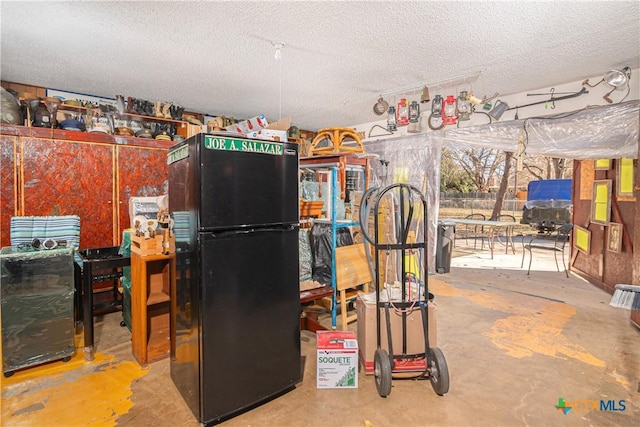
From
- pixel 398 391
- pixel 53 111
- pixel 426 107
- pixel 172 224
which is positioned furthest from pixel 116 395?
pixel 426 107

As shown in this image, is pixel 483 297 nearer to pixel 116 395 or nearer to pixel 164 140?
pixel 116 395

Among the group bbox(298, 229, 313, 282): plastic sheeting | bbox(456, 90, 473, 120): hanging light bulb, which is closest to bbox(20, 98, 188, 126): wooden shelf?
bbox(298, 229, 313, 282): plastic sheeting

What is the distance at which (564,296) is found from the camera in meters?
4.71

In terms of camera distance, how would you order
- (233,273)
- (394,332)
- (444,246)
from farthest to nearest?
(444,246), (394,332), (233,273)

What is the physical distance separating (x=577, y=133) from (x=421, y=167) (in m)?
2.20

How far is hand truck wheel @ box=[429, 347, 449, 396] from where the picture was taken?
2.31m

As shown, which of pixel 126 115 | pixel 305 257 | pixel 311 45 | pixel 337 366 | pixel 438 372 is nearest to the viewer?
pixel 438 372

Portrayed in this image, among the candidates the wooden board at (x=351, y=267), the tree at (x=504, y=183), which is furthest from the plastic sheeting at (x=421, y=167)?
the tree at (x=504, y=183)

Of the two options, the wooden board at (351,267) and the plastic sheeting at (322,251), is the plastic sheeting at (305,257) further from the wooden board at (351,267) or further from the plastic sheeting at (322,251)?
the wooden board at (351,267)

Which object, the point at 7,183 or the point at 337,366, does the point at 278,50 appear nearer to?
the point at 337,366

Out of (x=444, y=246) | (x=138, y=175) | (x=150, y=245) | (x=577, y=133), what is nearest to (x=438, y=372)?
(x=150, y=245)

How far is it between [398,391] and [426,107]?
483 cm

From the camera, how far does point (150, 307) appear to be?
2.93 m

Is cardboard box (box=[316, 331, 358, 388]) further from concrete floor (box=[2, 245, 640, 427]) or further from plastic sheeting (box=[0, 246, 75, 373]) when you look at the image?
plastic sheeting (box=[0, 246, 75, 373])
